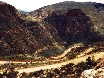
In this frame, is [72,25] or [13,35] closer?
[13,35]

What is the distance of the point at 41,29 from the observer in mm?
121625

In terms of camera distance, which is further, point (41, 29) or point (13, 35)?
point (41, 29)

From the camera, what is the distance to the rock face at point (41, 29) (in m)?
96.4

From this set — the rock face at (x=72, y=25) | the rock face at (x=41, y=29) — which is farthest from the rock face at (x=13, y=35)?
the rock face at (x=72, y=25)

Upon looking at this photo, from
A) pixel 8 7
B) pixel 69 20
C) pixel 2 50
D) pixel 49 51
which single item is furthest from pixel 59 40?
pixel 2 50

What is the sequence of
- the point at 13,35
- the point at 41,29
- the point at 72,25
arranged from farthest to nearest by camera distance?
the point at 72,25 → the point at 41,29 → the point at 13,35

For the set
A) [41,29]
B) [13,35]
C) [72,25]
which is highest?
[72,25]

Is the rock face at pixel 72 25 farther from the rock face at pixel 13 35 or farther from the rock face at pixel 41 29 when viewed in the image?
the rock face at pixel 13 35

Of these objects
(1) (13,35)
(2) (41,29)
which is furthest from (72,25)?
(1) (13,35)

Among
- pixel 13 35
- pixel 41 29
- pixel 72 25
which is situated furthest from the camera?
pixel 72 25

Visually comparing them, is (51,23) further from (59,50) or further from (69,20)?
(59,50)

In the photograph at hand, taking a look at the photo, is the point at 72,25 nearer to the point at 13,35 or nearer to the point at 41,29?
the point at 41,29

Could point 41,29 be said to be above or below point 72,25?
below

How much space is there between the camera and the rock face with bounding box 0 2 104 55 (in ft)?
316
